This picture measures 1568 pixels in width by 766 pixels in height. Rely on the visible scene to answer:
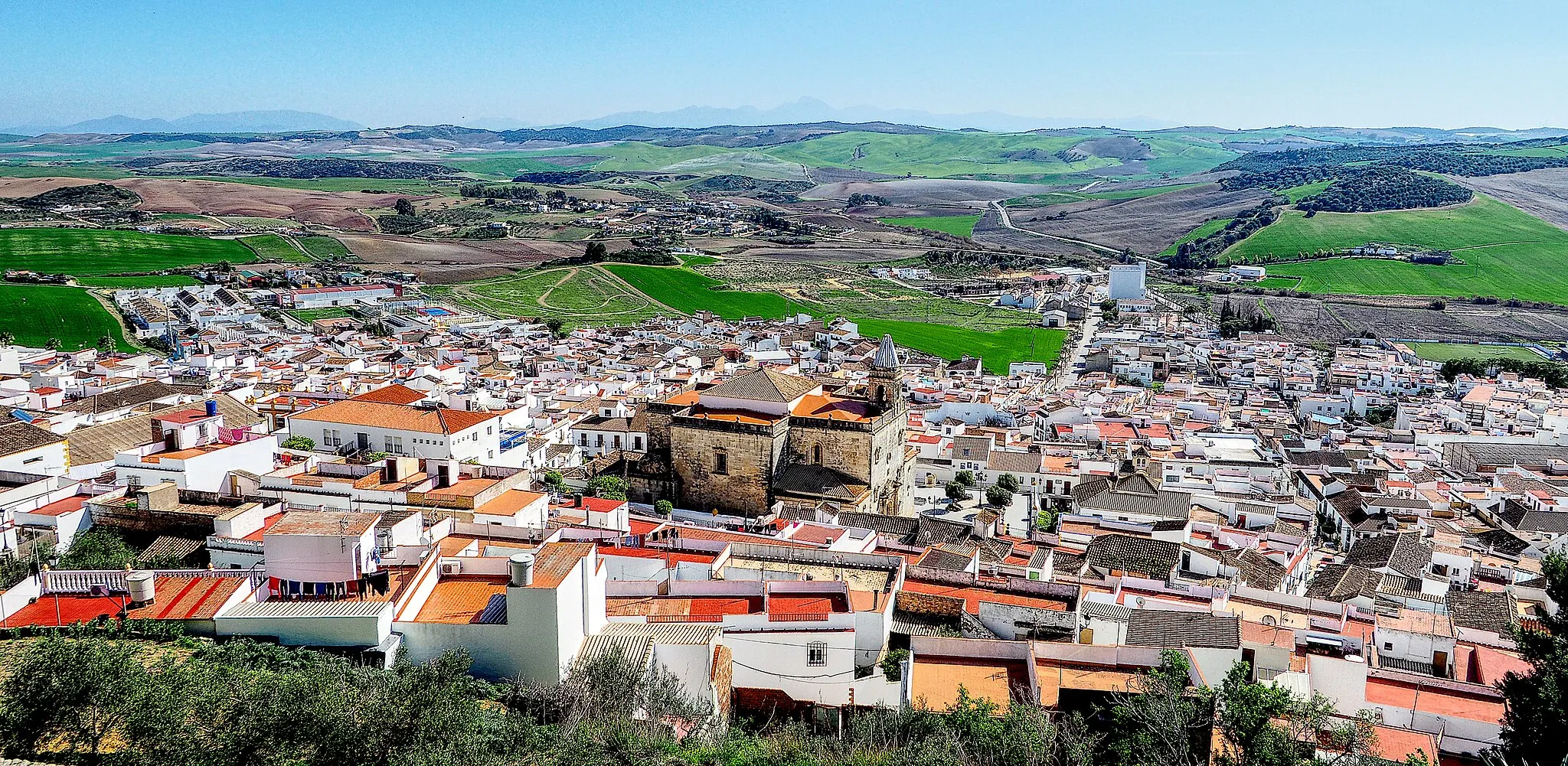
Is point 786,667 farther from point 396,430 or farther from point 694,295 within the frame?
point 694,295

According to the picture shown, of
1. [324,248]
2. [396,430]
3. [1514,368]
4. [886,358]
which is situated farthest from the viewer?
[324,248]

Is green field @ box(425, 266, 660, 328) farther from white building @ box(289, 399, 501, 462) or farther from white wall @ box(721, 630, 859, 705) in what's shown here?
white wall @ box(721, 630, 859, 705)

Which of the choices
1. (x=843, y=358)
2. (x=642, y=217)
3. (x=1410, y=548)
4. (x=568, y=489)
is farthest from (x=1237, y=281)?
(x=568, y=489)

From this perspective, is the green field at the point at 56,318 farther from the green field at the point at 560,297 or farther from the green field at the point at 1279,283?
the green field at the point at 1279,283

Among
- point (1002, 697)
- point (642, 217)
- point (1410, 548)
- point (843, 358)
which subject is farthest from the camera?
point (642, 217)

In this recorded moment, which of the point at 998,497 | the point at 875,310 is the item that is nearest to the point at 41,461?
the point at 998,497

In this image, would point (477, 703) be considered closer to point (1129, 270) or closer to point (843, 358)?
point (843, 358)
